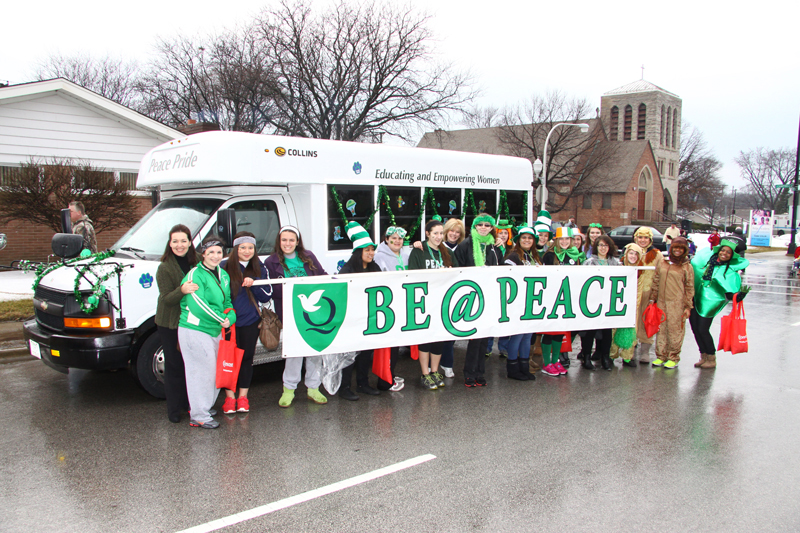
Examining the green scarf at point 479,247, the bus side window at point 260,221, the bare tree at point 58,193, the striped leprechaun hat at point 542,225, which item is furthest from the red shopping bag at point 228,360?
the bare tree at point 58,193

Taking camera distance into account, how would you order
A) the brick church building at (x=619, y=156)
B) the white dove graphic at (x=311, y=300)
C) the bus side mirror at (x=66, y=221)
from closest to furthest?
the white dove graphic at (x=311, y=300) < the bus side mirror at (x=66, y=221) < the brick church building at (x=619, y=156)

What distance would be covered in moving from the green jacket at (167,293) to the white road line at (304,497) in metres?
1.97

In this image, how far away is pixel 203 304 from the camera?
490 centimetres

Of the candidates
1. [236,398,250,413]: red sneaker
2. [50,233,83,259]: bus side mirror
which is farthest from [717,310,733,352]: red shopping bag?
[50,233,83,259]: bus side mirror

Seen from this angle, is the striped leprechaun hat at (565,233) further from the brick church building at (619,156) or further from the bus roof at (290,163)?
the brick church building at (619,156)

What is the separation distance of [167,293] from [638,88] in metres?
79.6

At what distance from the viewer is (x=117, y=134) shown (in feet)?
50.7

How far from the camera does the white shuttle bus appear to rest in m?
5.41

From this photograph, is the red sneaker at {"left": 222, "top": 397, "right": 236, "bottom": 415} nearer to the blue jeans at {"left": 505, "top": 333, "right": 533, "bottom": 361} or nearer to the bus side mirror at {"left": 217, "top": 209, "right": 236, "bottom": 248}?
the bus side mirror at {"left": 217, "top": 209, "right": 236, "bottom": 248}

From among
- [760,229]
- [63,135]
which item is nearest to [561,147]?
[760,229]

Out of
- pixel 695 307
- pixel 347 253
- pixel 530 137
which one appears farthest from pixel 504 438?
pixel 530 137

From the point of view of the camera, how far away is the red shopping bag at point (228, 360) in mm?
5102

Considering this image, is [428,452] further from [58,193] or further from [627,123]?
[627,123]

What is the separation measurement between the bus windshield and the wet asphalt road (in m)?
1.52
